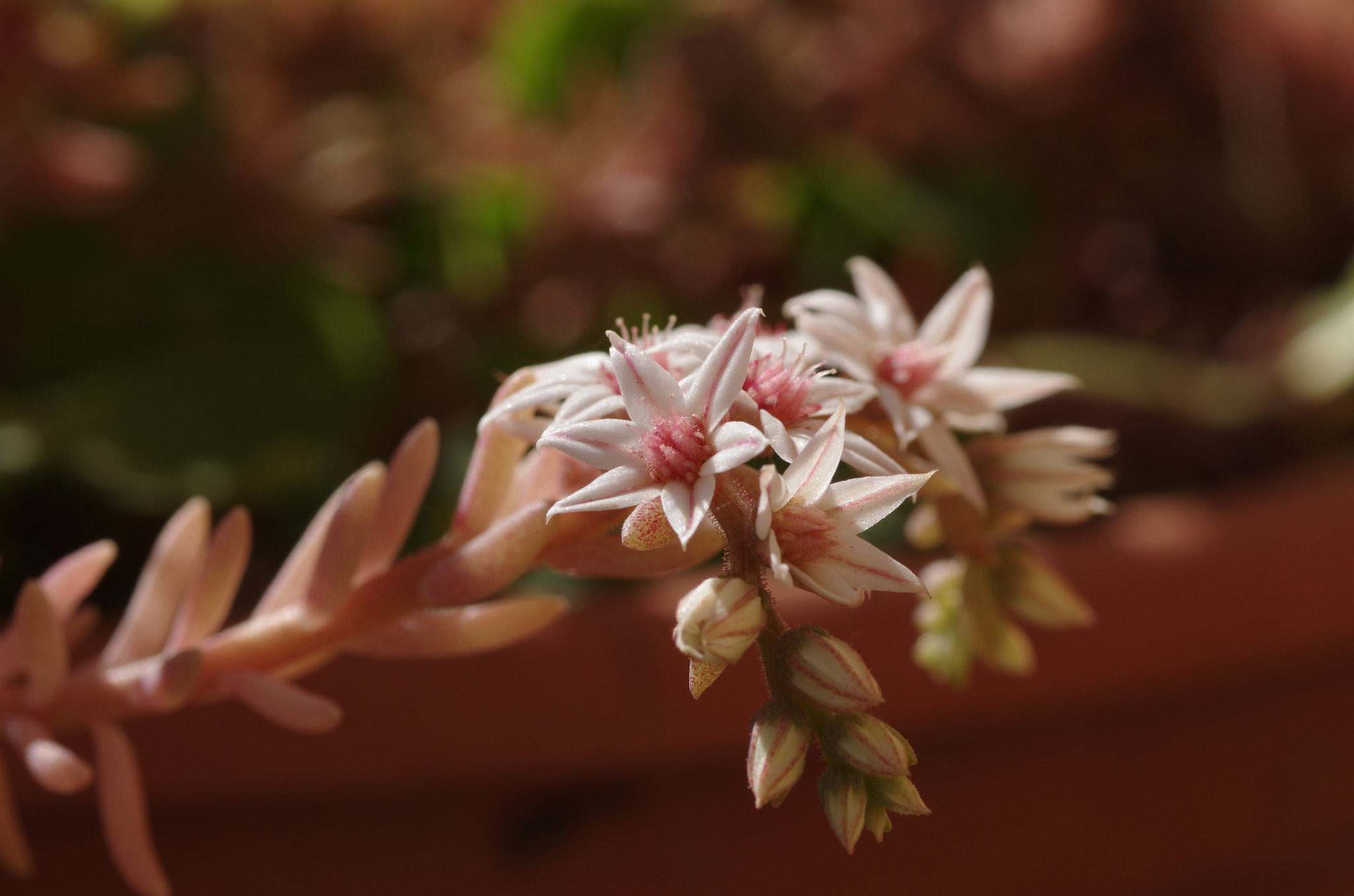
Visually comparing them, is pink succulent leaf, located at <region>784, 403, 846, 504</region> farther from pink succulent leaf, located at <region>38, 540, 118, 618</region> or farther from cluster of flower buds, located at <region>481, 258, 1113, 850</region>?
pink succulent leaf, located at <region>38, 540, 118, 618</region>

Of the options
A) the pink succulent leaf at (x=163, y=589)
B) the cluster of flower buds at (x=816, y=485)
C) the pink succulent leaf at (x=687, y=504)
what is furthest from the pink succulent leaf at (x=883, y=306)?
the pink succulent leaf at (x=163, y=589)

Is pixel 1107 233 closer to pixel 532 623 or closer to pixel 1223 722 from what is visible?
pixel 1223 722

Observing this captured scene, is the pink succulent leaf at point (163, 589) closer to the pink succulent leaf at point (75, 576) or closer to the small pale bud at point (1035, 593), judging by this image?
the pink succulent leaf at point (75, 576)

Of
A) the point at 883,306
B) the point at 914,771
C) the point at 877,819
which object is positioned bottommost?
the point at 914,771

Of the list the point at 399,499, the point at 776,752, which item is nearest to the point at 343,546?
the point at 399,499

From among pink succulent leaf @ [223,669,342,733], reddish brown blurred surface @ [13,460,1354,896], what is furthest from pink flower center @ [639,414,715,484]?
reddish brown blurred surface @ [13,460,1354,896]

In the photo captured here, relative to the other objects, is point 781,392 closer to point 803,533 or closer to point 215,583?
point 803,533

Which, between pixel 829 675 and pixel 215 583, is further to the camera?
pixel 215 583
